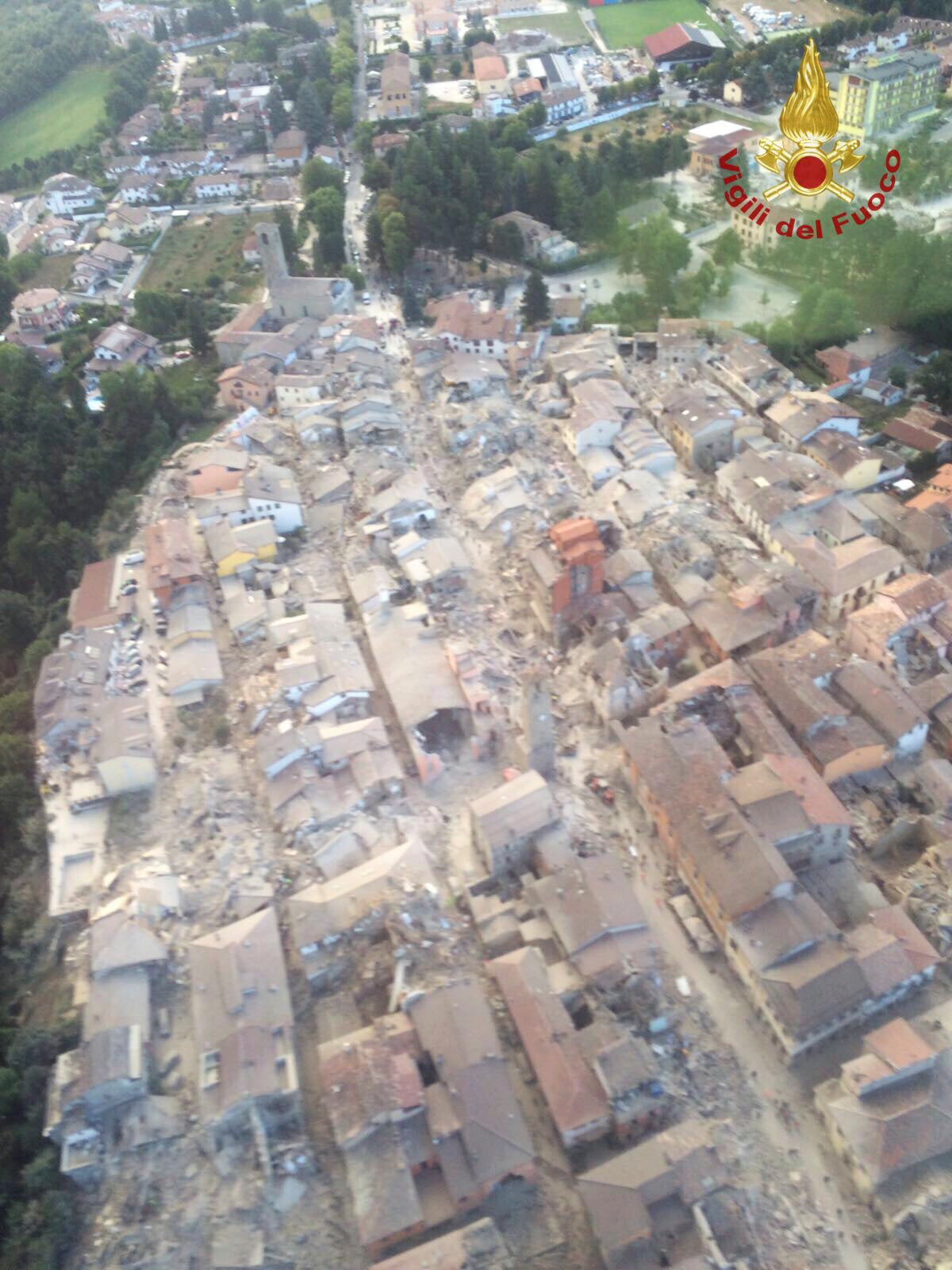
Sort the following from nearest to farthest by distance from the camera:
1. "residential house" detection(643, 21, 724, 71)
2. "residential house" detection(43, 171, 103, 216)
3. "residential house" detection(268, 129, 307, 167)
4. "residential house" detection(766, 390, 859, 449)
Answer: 1. "residential house" detection(766, 390, 859, 449)
2. "residential house" detection(43, 171, 103, 216)
3. "residential house" detection(268, 129, 307, 167)
4. "residential house" detection(643, 21, 724, 71)

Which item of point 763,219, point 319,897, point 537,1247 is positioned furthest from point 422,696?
point 763,219

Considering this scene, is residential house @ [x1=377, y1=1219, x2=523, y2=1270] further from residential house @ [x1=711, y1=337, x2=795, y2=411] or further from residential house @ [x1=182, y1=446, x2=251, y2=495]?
residential house @ [x1=711, y1=337, x2=795, y2=411]

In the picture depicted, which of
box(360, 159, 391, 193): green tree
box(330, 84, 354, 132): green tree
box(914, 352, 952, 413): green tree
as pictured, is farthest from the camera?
box(330, 84, 354, 132): green tree

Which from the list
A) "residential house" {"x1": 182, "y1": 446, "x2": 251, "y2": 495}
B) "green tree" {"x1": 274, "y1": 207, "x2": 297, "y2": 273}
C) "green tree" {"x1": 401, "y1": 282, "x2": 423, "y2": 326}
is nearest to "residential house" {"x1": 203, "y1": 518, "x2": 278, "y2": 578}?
"residential house" {"x1": 182, "y1": 446, "x2": 251, "y2": 495}

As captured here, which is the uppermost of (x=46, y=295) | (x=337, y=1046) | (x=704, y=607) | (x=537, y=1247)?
(x=46, y=295)

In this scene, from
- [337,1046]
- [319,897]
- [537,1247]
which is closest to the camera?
[537,1247]

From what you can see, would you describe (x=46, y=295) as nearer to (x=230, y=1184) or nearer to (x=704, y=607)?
(x=704, y=607)
